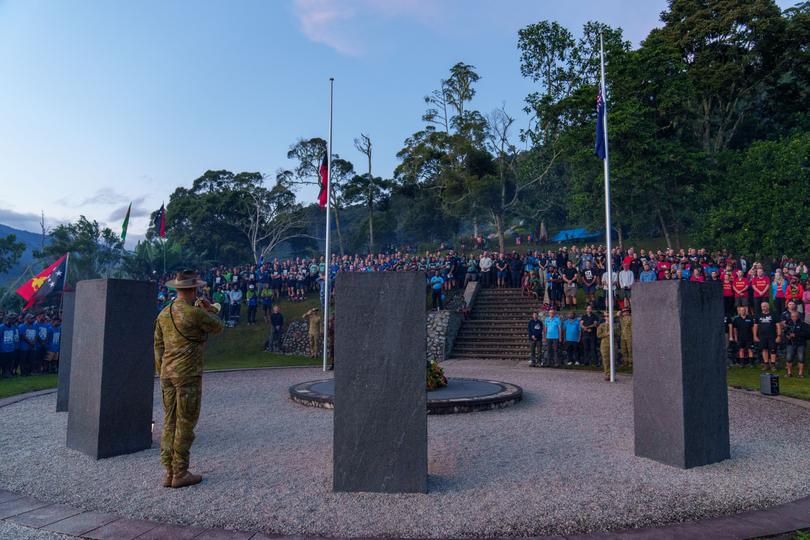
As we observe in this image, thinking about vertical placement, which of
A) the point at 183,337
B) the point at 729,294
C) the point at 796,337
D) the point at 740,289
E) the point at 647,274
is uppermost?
the point at 647,274

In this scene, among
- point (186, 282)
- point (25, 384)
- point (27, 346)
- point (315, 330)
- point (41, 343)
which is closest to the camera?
point (186, 282)

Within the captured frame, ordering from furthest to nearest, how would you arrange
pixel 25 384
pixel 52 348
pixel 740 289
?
pixel 52 348, pixel 740 289, pixel 25 384

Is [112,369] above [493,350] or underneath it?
above

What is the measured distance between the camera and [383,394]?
5.16 m

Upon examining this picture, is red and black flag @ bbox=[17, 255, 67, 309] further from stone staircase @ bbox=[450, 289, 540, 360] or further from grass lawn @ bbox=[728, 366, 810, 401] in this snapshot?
grass lawn @ bbox=[728, 366, 810, 401]

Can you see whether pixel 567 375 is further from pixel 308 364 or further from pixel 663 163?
pixel 663 163

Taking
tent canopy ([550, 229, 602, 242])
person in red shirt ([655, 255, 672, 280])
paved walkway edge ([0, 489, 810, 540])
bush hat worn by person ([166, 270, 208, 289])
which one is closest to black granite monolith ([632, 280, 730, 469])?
paved walkway edge ([0, 489, 810, 540])

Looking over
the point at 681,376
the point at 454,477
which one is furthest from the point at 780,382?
the point at 454,477

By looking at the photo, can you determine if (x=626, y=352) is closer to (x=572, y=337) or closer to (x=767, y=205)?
(x=572, y=337)

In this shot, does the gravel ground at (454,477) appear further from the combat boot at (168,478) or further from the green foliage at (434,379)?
the green foliage at (434,379)

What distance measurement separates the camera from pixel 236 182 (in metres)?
49.1

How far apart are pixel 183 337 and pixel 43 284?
17425 mm

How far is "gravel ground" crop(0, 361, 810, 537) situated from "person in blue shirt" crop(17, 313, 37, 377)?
8556 mm

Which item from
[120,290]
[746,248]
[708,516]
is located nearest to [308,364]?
[120,290]
